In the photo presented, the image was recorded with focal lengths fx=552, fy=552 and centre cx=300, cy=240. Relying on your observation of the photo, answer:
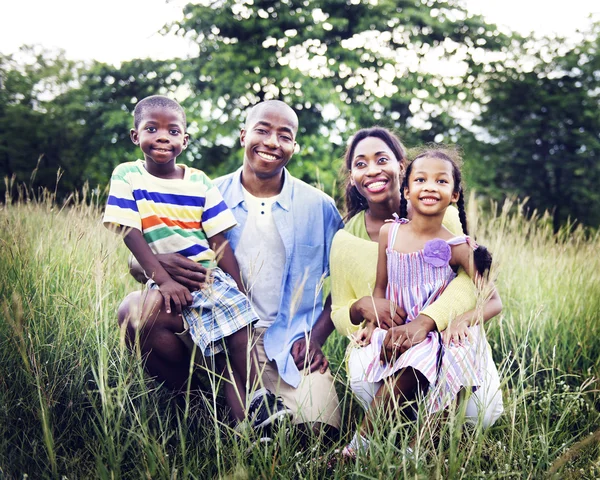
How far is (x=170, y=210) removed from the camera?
2396mm

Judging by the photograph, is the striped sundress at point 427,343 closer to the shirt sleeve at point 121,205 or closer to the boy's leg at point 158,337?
the boy's leg at point 158,337

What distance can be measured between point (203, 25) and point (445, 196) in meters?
10.8

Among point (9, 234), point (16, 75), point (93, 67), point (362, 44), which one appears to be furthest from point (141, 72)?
point (9, 234)

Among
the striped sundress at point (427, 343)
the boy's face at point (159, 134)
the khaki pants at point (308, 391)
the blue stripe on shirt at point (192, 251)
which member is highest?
the boy's face at point (159, 134)

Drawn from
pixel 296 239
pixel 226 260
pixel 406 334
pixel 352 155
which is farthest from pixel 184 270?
pixel 352 155

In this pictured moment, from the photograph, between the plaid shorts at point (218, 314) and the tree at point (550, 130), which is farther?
the tree at point (550, 130)

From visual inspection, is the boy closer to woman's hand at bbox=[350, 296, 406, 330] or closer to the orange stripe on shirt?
the orange stripe on shirt

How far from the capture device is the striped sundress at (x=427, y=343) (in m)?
2.06

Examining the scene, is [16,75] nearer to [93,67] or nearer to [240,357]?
[93,67]

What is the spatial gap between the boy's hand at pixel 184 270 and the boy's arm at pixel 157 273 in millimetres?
50

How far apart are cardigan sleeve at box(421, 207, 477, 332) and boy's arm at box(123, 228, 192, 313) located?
980 millimetres

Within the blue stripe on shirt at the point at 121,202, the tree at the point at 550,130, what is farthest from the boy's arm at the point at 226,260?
the tree at the point at 550,130

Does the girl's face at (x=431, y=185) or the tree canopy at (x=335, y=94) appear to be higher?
the tree canopy at (x=335, y=94)

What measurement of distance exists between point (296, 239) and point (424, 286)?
2.42 ft
